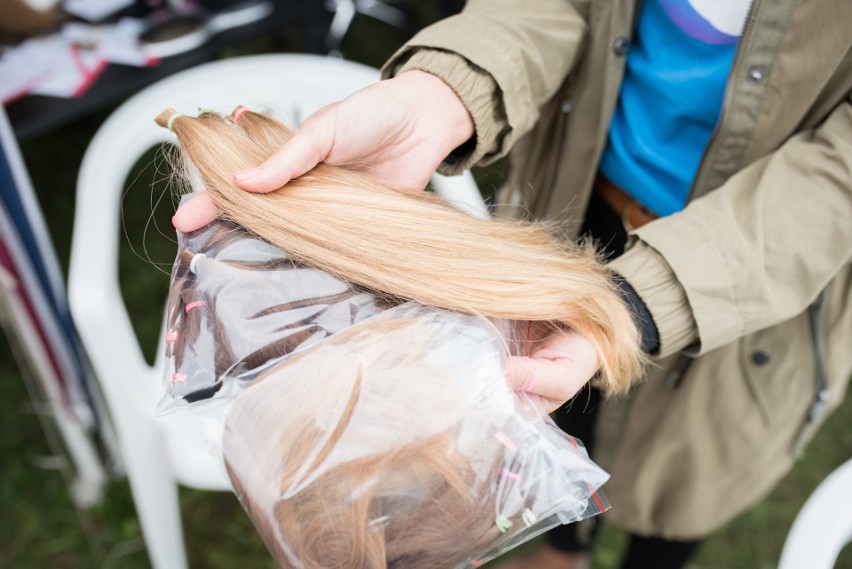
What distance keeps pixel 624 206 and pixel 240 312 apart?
67cm

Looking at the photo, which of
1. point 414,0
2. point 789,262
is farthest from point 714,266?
point 414,0

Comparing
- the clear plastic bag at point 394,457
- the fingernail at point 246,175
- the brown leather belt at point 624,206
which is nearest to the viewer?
the clear plastic bag at point 394,457

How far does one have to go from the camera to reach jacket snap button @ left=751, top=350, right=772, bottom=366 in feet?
3.36

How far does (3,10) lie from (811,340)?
6.36 ft

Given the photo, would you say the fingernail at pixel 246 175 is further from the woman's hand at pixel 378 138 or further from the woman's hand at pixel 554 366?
the woman's hand at pixel 554 366

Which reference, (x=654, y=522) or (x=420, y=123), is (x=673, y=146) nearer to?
(x=420, y=123)

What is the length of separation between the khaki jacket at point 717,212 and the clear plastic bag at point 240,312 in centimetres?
32

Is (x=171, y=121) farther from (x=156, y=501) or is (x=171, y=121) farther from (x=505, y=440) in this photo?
(x=156, y=501)

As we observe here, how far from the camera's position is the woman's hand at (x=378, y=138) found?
0.73 metres

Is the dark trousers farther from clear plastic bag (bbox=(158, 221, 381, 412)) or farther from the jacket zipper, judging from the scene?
clear plastic bag (bbox=(158, 221, 381, 412))

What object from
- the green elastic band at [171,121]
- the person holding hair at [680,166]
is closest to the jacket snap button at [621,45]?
the person holding hair at [680,166]

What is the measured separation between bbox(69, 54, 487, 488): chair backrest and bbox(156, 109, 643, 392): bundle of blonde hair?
0.30 meters

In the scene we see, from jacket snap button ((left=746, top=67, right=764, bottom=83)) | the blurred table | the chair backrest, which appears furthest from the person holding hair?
Result: the blurred table

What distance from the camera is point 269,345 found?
0.65m
